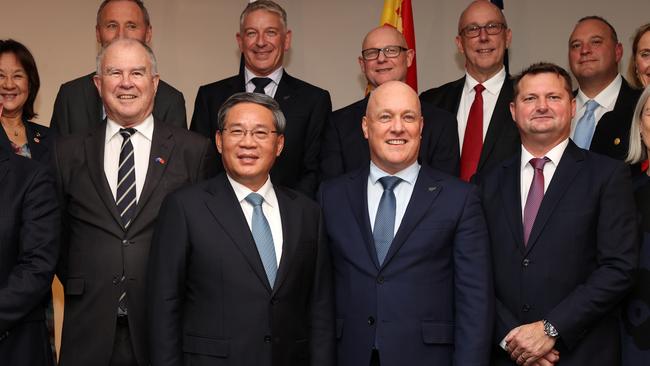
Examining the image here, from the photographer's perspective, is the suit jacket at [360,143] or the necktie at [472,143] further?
the necktie at [472,143]

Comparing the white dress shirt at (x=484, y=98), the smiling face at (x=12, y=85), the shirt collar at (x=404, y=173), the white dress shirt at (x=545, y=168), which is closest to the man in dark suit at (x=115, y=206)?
the shirt collar at (x=404, y=173)

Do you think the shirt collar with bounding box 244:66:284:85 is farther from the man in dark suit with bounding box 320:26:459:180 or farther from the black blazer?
the black blazer

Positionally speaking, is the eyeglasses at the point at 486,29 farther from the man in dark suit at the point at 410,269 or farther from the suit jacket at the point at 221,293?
the suit jacket at the point at 221,293

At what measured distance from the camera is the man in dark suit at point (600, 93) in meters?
4.80

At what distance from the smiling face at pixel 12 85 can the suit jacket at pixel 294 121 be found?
95cm

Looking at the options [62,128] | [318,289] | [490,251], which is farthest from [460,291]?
[62,128]

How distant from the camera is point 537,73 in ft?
14.2

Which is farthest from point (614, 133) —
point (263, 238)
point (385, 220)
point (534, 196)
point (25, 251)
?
point (25, 251)

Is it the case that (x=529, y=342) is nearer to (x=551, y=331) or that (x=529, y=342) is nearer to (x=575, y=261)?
(x=551, y=331)

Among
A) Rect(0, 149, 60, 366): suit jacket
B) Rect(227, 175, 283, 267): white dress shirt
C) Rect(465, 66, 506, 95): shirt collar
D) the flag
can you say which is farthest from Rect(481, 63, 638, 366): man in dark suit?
the flag

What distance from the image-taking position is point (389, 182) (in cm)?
406

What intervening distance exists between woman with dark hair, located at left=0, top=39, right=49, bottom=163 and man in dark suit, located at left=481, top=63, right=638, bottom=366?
2424 mm

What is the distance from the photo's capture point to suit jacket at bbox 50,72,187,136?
4781mm

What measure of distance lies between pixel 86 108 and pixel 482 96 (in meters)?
2.05
